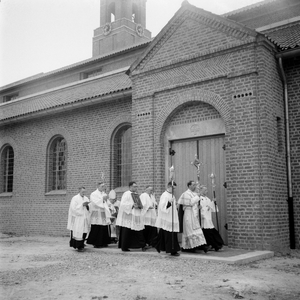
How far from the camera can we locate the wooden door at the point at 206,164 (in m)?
11.9

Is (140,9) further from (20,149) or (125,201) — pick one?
(125,201)

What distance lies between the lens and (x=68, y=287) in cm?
678

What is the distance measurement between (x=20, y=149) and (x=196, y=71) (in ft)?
33.5

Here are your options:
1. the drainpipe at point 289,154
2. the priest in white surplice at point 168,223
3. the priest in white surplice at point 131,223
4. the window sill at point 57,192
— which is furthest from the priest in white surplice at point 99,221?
the drainpipe at point 289,154

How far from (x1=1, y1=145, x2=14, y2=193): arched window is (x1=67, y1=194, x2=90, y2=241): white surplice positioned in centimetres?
868

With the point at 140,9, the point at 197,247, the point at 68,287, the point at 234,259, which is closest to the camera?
the point at 68,287

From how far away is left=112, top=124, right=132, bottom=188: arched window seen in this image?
51.6 feet

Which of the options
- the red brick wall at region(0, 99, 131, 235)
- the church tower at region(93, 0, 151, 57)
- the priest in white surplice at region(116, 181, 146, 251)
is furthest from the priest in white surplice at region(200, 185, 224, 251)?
the church tower at region(93, 0, 151, 57)

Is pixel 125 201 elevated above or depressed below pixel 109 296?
above

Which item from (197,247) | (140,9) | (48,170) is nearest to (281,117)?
(197,247)

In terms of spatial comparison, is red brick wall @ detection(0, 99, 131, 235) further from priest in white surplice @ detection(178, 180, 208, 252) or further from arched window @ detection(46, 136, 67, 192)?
priest in white surplice @ detection(178, 180, 208, 252)

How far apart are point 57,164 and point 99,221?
20.5 ft

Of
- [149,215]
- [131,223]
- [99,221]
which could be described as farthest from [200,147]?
[99,221]

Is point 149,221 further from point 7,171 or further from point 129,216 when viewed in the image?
point 7,171
